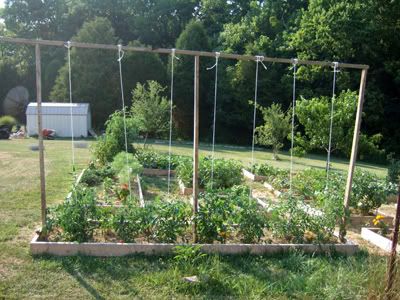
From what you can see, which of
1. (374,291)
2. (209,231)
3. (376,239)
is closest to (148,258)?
(209,231)

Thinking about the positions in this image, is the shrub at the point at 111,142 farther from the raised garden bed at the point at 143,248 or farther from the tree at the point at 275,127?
the tree at the point at 275,127

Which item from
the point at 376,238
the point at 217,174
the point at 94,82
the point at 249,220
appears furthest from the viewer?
the point at 94,82

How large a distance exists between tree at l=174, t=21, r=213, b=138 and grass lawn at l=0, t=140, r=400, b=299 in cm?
2399

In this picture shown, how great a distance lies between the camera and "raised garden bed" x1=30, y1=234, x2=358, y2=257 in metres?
4.55

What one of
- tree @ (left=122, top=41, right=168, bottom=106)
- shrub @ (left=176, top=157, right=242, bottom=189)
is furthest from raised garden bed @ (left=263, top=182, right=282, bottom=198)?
tree @ (left=122, top=41, right=168, bottom=106)

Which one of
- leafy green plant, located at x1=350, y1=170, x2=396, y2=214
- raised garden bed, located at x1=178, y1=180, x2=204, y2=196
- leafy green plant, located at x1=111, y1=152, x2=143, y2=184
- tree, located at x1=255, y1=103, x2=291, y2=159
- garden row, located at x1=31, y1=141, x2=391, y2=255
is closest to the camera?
garden row, located at x1=31, y1=141, x2=391, y2=255

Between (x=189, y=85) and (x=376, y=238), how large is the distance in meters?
24.6

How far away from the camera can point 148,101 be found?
1666cm

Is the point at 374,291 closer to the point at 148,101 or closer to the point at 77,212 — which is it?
the point at 77,212

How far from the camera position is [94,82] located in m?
28.3

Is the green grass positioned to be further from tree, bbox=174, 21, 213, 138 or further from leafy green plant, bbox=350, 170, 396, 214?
tree, bbox=174, 21, 213, 138

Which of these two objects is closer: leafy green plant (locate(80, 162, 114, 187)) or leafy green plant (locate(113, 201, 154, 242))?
leafy green plant (locate(113, 201, 154, 242))

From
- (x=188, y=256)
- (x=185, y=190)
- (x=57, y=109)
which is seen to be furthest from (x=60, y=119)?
(x=188, y=256)

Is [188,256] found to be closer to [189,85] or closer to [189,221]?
[189,221]
